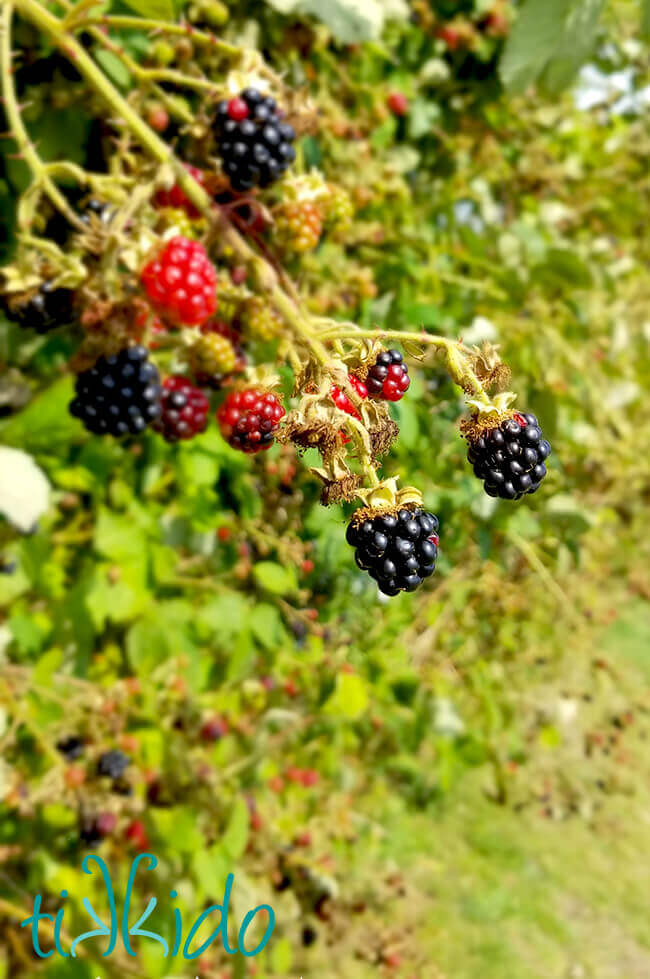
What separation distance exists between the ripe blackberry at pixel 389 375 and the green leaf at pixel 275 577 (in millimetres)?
1046

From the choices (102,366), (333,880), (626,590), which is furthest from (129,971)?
(626,590)

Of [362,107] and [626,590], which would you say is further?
[626,590]

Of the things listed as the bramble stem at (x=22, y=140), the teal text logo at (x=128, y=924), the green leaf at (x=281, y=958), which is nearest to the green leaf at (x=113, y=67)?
the bramble stem at (x=22, y=140)

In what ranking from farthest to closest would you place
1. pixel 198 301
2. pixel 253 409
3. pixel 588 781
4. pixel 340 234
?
1. pixel 588 781
2. pixel 340 234
3. pixel 198 301
4. pixel 253 409

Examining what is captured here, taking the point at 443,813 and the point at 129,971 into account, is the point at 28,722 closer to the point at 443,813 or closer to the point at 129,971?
the point at 129,971

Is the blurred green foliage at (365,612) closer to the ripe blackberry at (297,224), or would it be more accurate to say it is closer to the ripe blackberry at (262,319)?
the ripe blackberry at (297,224)

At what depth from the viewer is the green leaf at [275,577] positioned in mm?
1779

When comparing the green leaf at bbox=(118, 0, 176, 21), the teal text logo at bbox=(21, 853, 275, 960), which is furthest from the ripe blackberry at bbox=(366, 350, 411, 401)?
the teal text logo at bbox=(21, 853, 275, 960)

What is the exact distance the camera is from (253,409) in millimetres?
852

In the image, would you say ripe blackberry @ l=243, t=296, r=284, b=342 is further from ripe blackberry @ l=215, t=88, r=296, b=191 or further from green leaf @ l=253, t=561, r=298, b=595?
green leaf @ l=253, t=561, r=298, b=595

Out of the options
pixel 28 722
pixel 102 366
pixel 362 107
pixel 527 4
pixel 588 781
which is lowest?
pixel 588 781

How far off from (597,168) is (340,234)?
1.94 meters

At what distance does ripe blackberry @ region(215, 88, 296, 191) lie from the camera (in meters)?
1.16

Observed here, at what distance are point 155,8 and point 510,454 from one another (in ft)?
3.44
